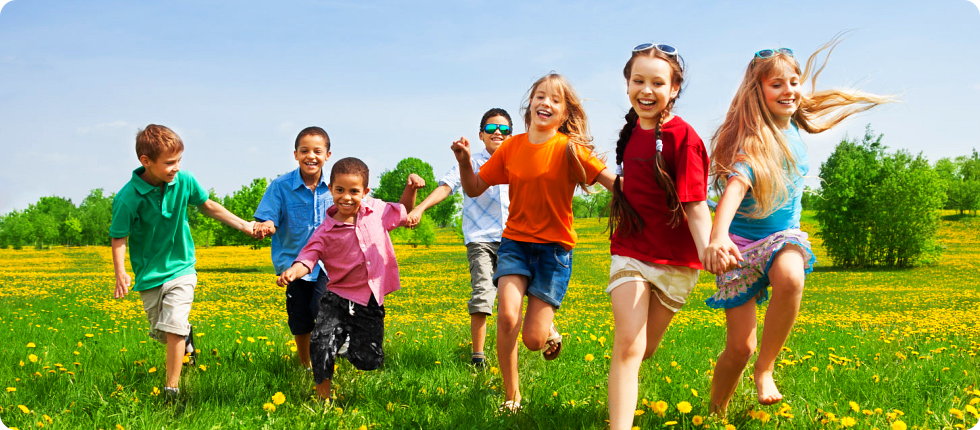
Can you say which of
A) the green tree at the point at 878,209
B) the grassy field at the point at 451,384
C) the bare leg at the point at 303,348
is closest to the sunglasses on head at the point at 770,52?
the grassy field at the point at 451,384

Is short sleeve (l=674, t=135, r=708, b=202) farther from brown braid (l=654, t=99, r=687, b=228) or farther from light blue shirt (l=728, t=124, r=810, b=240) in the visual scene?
light blue shirt (l=728, t=124, r=810, b=240)

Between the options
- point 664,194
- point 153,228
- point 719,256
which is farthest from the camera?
point 153,228

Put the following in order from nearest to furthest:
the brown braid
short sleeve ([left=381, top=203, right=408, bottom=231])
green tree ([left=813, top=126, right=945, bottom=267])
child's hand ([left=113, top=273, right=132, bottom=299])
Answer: the brown braid, child's hand ([left=113, top=273, right=132, bottom=299]), short sleeve ([left=381, top=203, right=408, bottom=231]), green tree ([left=813, top=126, right=945, bottom=267])

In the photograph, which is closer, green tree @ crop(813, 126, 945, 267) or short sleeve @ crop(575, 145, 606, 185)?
short sleeve @ crop(575, 145, 606, 185)

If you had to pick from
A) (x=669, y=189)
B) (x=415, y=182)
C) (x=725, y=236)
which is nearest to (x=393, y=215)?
(x=415, y=182)

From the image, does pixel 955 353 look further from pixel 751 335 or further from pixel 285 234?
pixel 285 234

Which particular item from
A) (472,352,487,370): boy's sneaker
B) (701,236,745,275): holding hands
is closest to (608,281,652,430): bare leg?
(701,236,745,275): holding hands

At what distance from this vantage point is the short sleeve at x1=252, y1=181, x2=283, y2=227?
15.5 ft

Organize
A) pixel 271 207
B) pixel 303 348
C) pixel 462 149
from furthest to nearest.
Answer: pixel 303 348, pixel 271 207, pixel 462 149

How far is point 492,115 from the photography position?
5504 millimetres

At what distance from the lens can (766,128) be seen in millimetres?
3346

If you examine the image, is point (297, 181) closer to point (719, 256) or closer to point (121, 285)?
point (121, 285)

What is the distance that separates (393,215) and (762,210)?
2330mm

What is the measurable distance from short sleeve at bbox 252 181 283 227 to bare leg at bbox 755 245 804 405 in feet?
11.0
